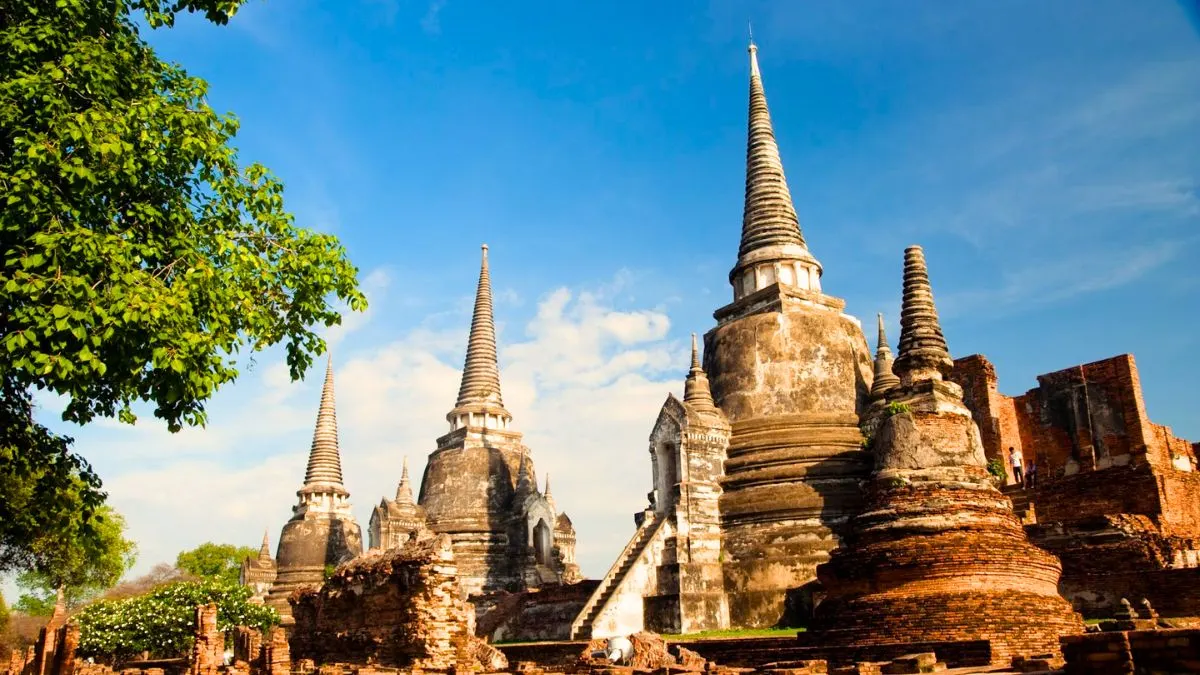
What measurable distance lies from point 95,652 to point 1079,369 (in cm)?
3229

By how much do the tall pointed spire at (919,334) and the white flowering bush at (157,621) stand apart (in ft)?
77.5

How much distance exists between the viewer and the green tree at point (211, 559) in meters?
67.6

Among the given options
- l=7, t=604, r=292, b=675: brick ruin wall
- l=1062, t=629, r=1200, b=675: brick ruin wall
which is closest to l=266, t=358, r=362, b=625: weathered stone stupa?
l=7, t=604, r=292, b=675: brick ruin wall

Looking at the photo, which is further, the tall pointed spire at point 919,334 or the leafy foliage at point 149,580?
the leafy foliage at point 149,580

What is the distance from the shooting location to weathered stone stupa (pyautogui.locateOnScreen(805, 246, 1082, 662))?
14.9m

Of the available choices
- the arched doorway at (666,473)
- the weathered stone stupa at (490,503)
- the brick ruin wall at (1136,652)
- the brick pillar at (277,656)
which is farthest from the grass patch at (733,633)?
the weathered stone stupa at (490,503)

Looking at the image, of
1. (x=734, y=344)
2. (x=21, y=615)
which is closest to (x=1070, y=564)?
(x=734, y=344)

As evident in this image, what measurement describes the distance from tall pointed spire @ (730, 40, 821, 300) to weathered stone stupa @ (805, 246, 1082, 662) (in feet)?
33.0

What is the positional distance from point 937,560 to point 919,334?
5.91m

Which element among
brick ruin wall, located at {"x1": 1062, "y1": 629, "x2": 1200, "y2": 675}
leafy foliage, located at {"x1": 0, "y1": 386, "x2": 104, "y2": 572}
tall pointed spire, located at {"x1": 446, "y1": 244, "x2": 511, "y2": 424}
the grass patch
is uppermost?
tall pointed spire, located at {"x1": 446, "y1": 244, "x2": 511, "y2": 424}

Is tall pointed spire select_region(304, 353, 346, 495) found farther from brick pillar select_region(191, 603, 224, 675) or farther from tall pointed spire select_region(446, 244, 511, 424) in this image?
brick pillar select_region(191, 603, 224, 675)

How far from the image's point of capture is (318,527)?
1724 inches

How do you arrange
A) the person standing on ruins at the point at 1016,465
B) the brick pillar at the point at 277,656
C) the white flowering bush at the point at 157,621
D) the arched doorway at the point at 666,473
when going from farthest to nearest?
the white flowering bush at the point at 157,621 → the person standing on ruins at the point at 1016,465 → the arched doorway at the point at 666,473 → the brick pillar at the point at 277,656

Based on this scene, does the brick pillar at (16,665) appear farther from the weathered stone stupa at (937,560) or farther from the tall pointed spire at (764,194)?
the tall pointed spire at (764,194)
